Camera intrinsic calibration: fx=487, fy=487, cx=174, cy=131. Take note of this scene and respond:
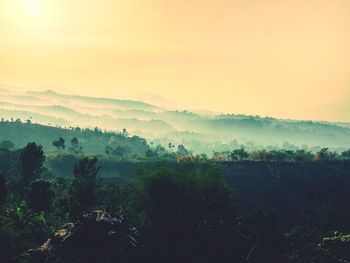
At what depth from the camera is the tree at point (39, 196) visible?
8000cm

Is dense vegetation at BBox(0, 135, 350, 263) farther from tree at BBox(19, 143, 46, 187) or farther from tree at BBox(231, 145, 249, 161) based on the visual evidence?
tree at BBox(231, 145, 249, 161)

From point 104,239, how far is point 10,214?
3085 centimetres

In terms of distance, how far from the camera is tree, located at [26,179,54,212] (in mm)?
80000

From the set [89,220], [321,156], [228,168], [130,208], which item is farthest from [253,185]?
[89,220]

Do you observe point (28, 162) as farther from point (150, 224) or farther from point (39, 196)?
point (150, 224)

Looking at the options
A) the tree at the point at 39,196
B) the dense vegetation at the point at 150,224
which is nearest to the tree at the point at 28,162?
the dense vegetation at the point at 150,224

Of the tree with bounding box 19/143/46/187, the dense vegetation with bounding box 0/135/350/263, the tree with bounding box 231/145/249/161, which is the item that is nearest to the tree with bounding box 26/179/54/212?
the dense vegetation with bounding box 0/135/350/263

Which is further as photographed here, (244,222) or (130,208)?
(130,208)

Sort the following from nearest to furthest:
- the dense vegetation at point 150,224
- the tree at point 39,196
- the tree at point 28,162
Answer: the dense vegetation at point 150,224
the tree at point 39,196
the tree at point 28,162

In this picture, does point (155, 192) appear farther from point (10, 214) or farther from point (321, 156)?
point (321, 156)

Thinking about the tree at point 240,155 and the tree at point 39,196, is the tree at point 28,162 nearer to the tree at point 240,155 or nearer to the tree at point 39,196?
the tree at point 39,196

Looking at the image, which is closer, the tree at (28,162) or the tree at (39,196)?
the tree at (39,196)

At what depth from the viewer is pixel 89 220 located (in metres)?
43.3

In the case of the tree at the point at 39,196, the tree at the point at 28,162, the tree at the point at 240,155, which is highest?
the tree at the point at 240,155
